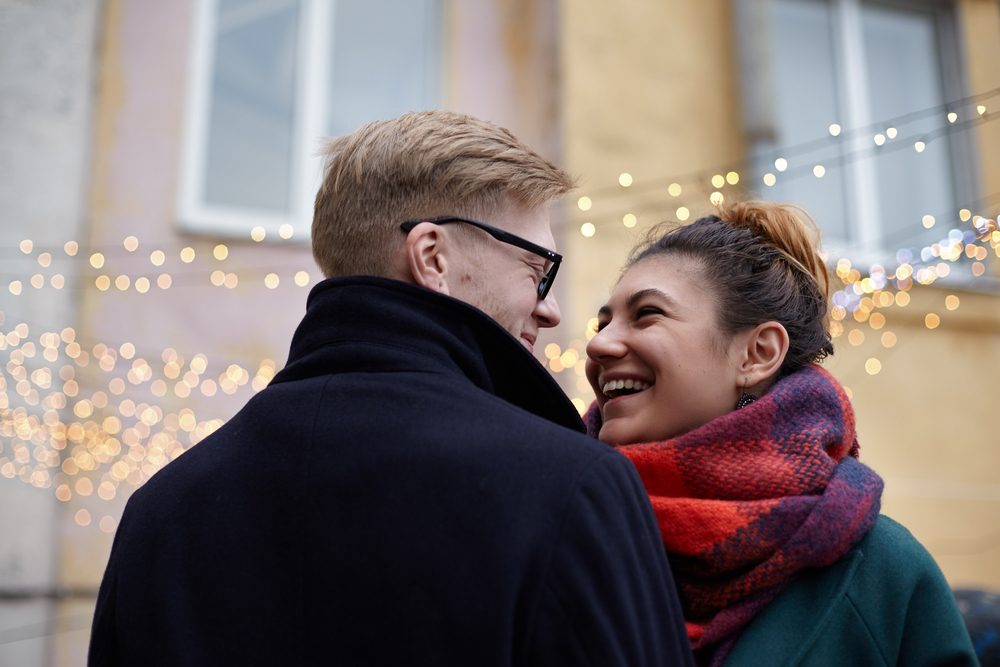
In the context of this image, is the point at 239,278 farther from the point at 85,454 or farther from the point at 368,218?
the point at 368,218

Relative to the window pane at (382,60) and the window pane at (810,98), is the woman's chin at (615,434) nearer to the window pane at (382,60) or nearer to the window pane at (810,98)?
the window pane at (382,60)

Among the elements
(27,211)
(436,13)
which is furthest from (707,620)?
(436,13)

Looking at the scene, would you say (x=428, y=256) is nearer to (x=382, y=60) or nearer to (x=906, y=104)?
(x=382, y=60)

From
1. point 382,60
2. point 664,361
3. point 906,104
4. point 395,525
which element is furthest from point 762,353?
point 906,104

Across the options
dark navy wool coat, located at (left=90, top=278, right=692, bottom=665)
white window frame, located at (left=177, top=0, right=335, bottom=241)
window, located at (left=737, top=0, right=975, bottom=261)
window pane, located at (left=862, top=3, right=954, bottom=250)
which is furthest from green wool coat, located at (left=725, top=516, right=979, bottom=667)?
window pane, located at (left=862, top=3, right=954, bottom=250)

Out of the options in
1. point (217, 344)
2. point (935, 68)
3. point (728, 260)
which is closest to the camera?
point (728, 260)

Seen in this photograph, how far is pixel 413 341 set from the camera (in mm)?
1570

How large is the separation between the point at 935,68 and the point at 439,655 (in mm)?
7398

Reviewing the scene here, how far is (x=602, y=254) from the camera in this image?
647cm

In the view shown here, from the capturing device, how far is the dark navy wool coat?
4.43ft

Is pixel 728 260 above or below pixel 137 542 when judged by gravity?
above

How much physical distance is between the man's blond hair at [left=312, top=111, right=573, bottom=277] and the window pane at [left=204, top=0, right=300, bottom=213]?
4.88 metres

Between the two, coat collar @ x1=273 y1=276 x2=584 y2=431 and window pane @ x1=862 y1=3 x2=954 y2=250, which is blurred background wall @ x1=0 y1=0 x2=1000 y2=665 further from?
coat collar @ x1=273 y1=276 x2=584 y2=431

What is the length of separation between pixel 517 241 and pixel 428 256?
0.53 feet
